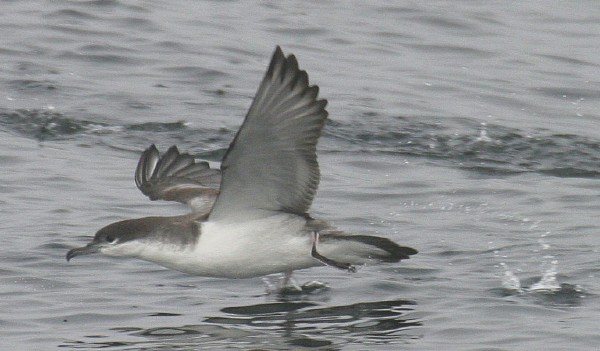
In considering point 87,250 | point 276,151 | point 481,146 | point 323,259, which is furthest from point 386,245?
point 481,146

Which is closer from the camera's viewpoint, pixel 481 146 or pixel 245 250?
pixel 245 250

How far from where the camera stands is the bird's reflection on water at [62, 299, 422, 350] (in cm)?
772

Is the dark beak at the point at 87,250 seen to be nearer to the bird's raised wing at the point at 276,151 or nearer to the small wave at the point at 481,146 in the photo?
the bird's raised wing at the point at 276,151

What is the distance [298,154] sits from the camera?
763cm

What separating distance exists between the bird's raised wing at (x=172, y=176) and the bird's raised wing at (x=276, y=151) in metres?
1.27

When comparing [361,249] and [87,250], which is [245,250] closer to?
[361,249]

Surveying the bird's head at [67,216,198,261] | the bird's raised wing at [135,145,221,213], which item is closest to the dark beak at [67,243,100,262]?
the bird's head at [67,216,198,261]

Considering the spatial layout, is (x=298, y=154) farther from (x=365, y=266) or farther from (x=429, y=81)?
(x=429, y=81)

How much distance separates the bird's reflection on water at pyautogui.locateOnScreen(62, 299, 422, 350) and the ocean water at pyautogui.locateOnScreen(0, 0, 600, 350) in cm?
2

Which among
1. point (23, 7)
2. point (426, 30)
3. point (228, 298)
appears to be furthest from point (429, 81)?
point (228, 298)

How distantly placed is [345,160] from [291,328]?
13.9 ft

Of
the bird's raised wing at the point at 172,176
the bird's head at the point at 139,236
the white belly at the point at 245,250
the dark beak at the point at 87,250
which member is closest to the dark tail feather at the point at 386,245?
the white belly at the point at 245,250

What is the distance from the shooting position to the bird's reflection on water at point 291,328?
7723 millimetres

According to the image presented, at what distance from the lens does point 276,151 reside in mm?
7574
